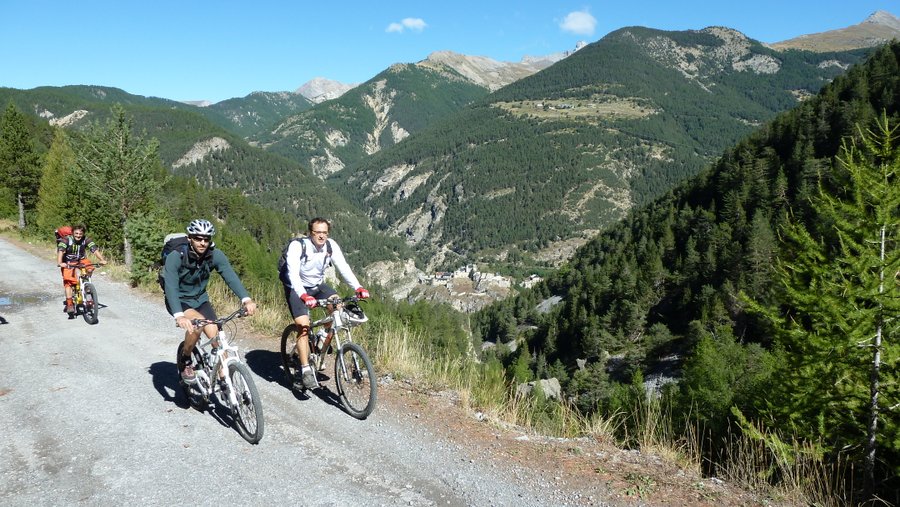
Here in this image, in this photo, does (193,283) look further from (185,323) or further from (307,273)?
(307,273)

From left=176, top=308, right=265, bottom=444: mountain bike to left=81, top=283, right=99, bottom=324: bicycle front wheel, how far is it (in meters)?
7.36

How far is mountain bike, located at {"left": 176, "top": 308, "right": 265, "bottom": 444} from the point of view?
6.11m

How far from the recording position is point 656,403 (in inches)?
282

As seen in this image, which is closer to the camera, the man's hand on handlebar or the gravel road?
the gravel road

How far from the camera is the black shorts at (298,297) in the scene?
7.22 meters

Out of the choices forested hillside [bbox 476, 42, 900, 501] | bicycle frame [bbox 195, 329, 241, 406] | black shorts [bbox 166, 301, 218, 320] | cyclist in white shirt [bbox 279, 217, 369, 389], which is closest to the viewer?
bicycle frame [bbox 195, 329, 241, 406]

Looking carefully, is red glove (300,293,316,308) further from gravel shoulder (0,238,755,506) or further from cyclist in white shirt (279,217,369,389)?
gravel shoulder (0,238,755,506)

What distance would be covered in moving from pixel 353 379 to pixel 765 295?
7934 cm

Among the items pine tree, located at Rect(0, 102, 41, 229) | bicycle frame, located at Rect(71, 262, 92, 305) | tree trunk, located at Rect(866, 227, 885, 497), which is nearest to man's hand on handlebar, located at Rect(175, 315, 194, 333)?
bicycle frame, located at Rect(71, 262, 92, 305)

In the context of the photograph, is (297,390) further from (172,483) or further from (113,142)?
(113,142)

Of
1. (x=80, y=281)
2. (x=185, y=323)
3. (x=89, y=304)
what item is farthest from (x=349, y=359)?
(x=80, y=281)

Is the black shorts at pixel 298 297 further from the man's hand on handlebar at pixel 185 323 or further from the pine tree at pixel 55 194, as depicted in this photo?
the pine tree at pixel 55 194

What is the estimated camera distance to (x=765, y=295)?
71750mm

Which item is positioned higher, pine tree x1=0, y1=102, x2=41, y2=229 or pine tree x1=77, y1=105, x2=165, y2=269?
pine tree x1=0, y1=102, x2=41, y2=229
